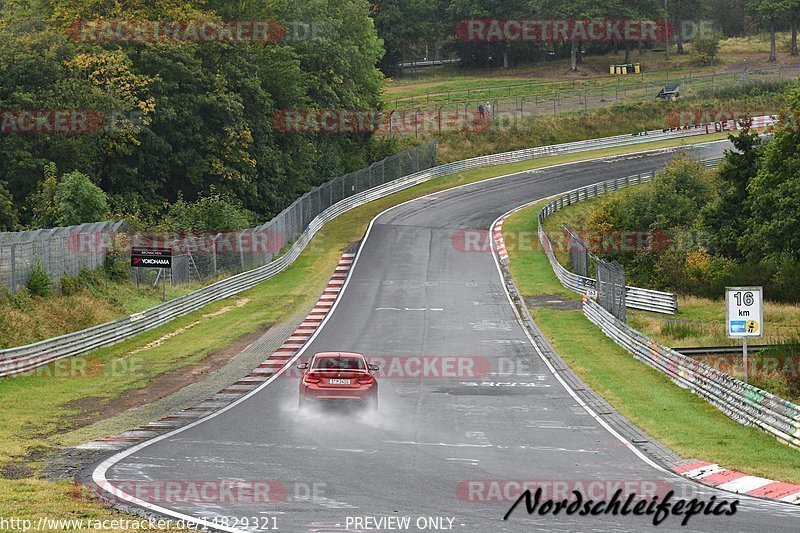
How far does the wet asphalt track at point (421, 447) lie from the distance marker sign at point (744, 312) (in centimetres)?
426

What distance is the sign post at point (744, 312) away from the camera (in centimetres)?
2578

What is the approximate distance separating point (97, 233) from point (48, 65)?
17.8 m

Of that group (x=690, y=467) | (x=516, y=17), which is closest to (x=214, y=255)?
(x=690, y=467)

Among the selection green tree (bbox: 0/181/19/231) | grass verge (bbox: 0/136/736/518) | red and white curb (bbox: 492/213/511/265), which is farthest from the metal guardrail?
green tree (bbox: 0/181/19/231)

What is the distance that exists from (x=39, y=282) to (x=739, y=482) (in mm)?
27987

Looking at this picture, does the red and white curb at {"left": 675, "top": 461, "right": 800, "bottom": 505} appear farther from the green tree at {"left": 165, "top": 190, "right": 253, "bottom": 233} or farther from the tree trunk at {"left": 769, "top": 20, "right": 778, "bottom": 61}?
the tree trunk at {"left": 769, "top": 20, "right": 778, "bottom": 61}

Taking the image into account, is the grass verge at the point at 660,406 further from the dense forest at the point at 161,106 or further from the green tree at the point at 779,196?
the dense forest at the point at 161,106

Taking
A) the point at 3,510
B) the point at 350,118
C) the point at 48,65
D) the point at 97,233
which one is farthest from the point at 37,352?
the point at 350,118

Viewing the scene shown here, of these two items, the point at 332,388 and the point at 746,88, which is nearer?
the point at 332,388

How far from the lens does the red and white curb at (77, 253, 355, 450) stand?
22422mm

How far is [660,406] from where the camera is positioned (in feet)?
90.9

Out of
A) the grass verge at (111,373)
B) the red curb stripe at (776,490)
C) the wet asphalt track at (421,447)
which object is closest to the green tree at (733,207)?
the wet asphalt track at (421,447)

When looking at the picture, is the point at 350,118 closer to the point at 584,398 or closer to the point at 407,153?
the point at 407,153

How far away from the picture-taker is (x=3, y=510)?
49.4 feet
